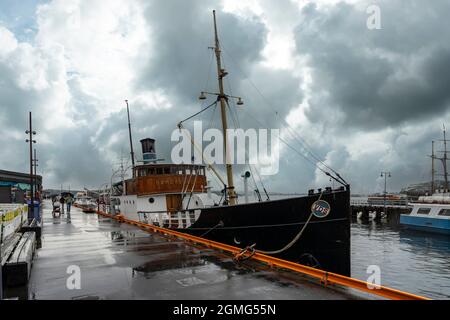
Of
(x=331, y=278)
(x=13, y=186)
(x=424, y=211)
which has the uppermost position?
(x=331, y=278)

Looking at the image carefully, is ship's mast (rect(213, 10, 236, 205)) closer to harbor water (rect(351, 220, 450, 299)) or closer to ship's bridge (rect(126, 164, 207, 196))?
ship's bridge (rect(126, 164, 207, 196))

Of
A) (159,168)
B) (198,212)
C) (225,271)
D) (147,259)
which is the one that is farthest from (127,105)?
(225,271)

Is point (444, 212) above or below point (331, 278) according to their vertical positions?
below

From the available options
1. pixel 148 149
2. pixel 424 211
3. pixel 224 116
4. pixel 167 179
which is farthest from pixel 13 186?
pixel 424 211

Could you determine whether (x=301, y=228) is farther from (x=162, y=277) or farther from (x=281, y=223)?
(x=162, y=277)

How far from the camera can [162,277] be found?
8344 millimetres

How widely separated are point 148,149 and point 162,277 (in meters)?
19.5

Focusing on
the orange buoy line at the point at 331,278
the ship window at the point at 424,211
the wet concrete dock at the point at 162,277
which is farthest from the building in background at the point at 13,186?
the ship window at the point at 424,211

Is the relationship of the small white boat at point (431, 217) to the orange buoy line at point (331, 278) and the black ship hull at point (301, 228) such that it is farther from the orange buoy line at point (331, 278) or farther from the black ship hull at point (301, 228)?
the orange buoy line at point (331, 278)

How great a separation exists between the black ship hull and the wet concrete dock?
3403 millimetres

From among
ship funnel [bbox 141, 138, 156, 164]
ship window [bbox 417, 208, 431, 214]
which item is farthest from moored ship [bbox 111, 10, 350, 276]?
ship window [bbox 417, 208, 431, 214]

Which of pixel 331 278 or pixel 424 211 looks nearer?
pixel 331 278
